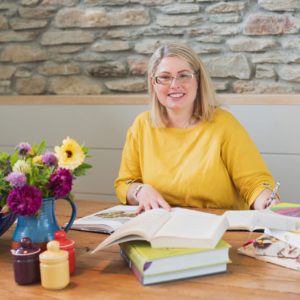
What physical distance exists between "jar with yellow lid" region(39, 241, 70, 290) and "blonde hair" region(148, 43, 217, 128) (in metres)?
1.08

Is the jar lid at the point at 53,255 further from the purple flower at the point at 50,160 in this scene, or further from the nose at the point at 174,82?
the nose at the point at 174,82

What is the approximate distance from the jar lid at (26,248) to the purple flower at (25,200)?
0.07 metres

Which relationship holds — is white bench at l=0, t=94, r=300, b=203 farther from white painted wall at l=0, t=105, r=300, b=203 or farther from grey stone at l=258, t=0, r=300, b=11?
grey stone at l=258, t=0, r=300, b=11

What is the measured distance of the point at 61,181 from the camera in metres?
1.27

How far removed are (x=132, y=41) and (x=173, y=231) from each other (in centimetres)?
180

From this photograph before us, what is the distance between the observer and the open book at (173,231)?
3.81ft

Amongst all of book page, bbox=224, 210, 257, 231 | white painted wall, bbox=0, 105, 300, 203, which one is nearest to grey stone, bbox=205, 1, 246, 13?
white painted wall, bbox=0, 105, 300, 203

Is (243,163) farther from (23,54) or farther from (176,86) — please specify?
(23,54)

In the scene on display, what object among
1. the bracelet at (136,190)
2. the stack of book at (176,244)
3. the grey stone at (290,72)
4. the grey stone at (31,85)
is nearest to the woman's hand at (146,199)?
the bracelet at (136,190)

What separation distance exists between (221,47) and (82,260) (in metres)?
1.66

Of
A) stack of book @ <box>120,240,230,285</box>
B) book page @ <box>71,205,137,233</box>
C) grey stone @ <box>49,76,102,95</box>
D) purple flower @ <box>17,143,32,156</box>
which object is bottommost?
book page @ <box>71,205,137,233</box>

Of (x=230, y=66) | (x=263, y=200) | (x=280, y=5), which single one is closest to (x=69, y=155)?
(x=263, y=200)

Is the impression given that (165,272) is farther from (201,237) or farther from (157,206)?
(157,206)

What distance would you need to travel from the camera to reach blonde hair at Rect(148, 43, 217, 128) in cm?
204
